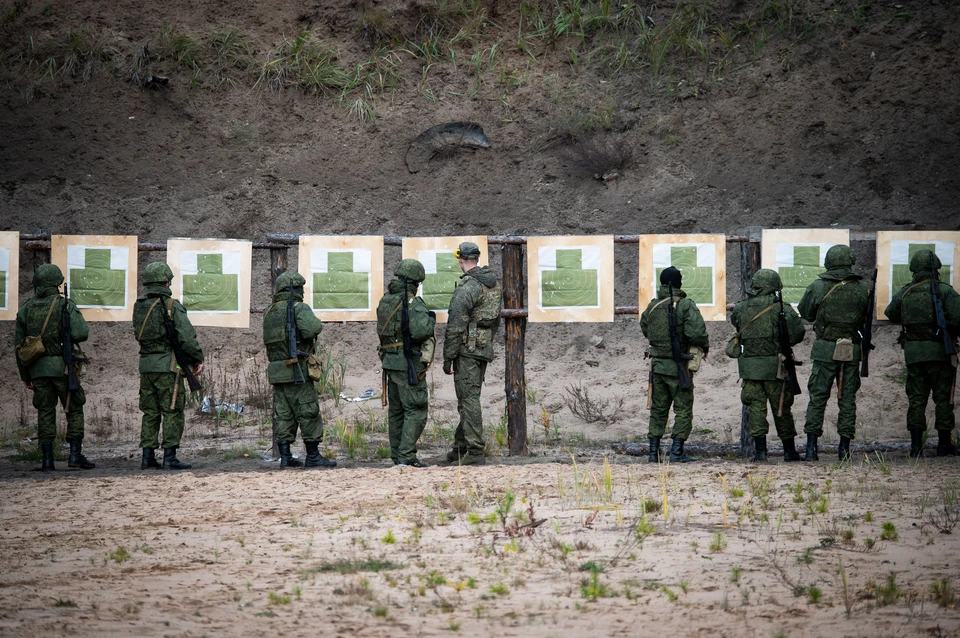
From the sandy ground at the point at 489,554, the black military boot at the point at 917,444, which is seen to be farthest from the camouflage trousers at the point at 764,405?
the black military boot at the point at 917,444

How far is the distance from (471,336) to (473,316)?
0.21 m

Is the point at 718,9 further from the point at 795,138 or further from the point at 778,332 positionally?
the point at 778,332

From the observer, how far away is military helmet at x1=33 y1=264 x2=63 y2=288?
995cm

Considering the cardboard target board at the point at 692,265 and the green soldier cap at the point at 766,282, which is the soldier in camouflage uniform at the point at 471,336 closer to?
the cardboard target board at the point at 692,265

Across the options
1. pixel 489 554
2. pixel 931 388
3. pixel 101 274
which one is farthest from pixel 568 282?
pixel 489 554

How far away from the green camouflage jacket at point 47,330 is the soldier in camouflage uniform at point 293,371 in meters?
1.95

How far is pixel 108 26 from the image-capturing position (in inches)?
719

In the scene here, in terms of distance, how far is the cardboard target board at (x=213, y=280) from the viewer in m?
10.6

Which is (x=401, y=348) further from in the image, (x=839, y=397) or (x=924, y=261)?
(x=924, y=261)

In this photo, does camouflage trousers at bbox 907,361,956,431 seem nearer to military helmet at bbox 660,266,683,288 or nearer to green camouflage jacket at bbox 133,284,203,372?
military helmet at bbox 660,266,683,288

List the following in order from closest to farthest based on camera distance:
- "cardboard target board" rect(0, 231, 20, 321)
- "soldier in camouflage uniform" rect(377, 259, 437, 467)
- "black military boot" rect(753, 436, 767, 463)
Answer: "soldier in camouflage uniform" rect(377, 259, 437, 467) → "black military boot" rect(753, 436, 767, 463) → "cardboard target board" rect(0, 231, 20, 321)

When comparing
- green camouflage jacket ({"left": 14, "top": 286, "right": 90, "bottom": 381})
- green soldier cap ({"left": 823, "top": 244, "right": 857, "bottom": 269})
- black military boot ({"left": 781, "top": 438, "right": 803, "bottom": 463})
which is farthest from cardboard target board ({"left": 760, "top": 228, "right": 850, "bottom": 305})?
green camouflage jacket ({"left": 14, "top": 286, "right": 90, "bottom": 381})

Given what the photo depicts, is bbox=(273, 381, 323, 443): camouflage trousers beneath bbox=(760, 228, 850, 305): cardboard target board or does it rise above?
beneath

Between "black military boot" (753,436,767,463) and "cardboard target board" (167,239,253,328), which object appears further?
"cardboard target board" (167,239,253,328)
